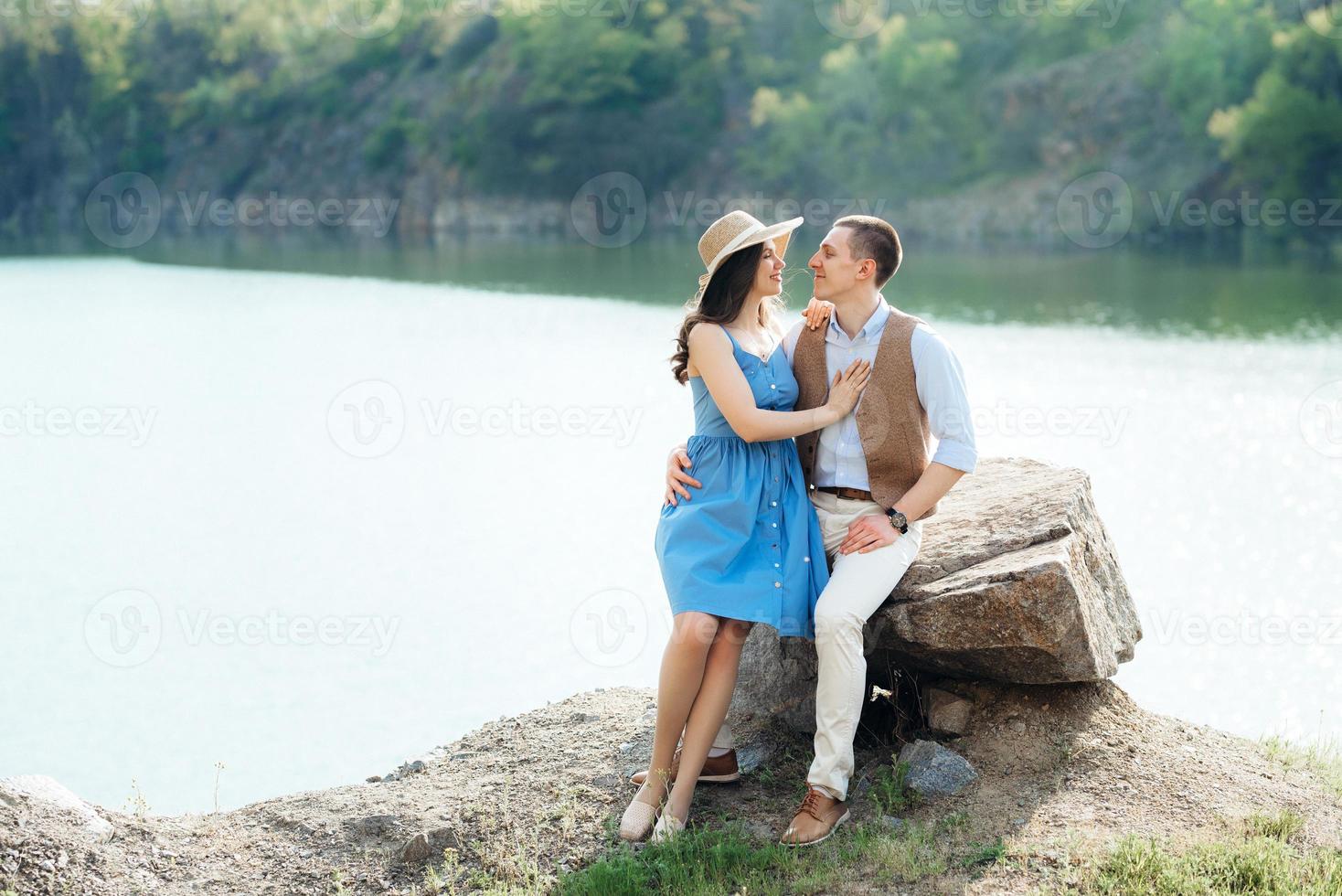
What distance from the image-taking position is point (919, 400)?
4.65 metres

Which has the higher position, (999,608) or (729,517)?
(729,517)

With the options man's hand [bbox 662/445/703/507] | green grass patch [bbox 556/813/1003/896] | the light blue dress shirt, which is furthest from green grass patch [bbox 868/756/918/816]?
man's hand [bbox 662/445/703/507]

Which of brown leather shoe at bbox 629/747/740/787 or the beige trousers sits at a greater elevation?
the beige trousers

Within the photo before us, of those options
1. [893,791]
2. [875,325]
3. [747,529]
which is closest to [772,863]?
[893,791]

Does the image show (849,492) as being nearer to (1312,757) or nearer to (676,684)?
(676,684)

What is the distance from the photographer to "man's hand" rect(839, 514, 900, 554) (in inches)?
179

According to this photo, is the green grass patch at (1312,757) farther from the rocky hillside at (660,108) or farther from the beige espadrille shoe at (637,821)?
the rocky hillside at (660,108)

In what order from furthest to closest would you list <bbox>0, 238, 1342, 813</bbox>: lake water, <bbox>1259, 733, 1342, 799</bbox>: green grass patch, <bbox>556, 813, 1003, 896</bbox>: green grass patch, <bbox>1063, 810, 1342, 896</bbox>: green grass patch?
<bbox>0, 238, 1342, 813</bbox>: lake water, <bbox>1259, 733, 1342, 799</bbox>: green grass patch, <bbox>556, 813, 1003, 896</bbox>: green grass patch, <bbox>1063, 810, 1342, 896</bbox>: green grass patch

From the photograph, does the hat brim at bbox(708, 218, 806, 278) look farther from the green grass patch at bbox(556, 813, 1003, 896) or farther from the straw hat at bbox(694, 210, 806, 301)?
the green grass patch at bbox(556, 813, 1003, 896)

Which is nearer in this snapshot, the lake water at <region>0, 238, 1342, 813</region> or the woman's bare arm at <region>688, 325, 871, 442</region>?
the woman's bare arm at <region>688, 325, 871, 442</region>

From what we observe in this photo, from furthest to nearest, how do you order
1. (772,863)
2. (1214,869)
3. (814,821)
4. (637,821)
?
1. (637,821)
2. (814,821)
3. (772,863)
4. (1214,869)

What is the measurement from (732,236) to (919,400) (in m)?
0.87

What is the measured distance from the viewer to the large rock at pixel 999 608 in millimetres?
4562

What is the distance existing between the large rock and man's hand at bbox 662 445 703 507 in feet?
2.75
